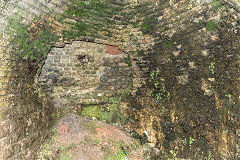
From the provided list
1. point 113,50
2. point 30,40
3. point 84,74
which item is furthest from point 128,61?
point 30,40

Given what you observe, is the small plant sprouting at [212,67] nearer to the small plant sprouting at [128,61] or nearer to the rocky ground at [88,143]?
the small plant sprouting at [128,61]

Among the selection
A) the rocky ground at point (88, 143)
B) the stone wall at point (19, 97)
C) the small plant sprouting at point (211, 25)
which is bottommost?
the rocky ground at point (88, 143)

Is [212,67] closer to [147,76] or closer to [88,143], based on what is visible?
[147,76]

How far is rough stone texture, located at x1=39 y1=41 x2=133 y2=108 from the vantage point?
3701 millimetres

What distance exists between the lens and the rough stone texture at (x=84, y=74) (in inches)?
146

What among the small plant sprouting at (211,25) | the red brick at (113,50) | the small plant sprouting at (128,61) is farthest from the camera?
the small plant sprouting at (128,61)

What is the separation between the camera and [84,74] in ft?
13.1

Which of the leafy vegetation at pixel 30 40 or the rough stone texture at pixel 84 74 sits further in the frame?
the rough stone texture at pixel 84 74

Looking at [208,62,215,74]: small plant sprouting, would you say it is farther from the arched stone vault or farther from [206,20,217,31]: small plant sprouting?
[206,20,217,31]: small plant sprouting

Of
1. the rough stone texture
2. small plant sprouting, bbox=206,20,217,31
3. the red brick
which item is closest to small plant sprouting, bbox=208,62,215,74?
small plant sprouting, bbox=206,20,217,31

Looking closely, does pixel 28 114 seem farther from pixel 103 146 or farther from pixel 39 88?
pixel 103 146

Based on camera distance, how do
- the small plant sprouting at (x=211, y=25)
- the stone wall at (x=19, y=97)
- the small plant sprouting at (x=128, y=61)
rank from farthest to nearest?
1. the small plant sprouting at (x=128, y=61)
2. the small plant sprouting at (x=211, y=25)
3. the stone wall at (x=19, y=97)

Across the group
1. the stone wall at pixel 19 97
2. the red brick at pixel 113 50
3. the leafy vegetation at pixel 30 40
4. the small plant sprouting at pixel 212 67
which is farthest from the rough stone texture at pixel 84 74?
the small plant sprouting at pixel 212 67

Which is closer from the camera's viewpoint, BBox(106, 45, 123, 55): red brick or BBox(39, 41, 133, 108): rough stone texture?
BBox(39, 41, 133, 108): rough stone texture
